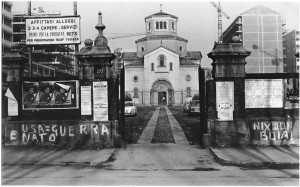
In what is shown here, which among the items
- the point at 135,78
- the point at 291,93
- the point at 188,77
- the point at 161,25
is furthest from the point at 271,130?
the point at 161,25

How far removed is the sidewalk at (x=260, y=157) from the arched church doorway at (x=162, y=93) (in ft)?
159

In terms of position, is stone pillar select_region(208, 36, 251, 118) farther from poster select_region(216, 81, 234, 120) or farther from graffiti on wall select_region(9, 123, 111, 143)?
graffiti on wall select_region(9, 123, 111, 143)

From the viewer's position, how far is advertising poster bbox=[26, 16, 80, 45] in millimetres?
11711

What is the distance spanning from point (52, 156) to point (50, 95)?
2476 millimetres

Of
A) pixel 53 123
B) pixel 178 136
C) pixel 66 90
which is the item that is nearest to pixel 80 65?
pixel 66 90

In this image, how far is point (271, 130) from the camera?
35.3ft

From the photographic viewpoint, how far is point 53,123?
11000mm

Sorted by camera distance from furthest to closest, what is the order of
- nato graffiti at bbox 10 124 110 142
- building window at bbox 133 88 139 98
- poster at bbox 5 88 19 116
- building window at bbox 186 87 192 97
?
building window at bbox 133 88 139 98
building window at bbox 186 87 192 97
poster at bbox 5 88 19 116
nato graffiti at bbox 10 124 110 142

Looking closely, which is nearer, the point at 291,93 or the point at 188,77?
the point at 291,93

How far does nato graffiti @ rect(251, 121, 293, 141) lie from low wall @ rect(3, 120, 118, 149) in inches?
179

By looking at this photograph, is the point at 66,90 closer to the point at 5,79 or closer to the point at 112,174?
the point at 5,79

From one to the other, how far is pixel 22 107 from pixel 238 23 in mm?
86130

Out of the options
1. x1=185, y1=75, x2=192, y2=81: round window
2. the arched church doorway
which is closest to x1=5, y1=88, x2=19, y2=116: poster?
the arched church doorway

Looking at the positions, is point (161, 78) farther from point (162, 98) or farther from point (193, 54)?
point (193, 54)
